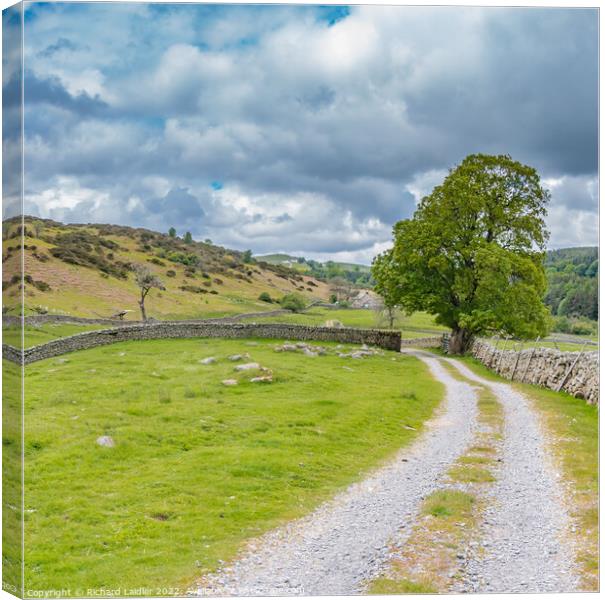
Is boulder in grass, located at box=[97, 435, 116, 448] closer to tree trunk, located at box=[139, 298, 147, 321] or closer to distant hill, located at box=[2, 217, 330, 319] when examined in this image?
distant hill, located at box=[2, 217, 330, 319]

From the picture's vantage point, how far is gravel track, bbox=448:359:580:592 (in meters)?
5.82

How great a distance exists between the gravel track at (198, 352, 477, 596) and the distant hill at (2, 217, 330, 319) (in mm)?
3786

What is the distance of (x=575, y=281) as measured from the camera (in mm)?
8211

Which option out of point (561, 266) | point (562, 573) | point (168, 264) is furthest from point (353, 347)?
point (562, 573)

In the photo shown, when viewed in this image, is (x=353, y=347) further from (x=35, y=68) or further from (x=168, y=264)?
(x=35, y=68)

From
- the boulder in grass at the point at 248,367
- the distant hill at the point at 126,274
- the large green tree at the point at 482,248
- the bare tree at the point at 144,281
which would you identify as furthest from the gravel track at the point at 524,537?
the bare tree at the point at 144,281

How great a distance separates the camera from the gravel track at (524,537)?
229 inches

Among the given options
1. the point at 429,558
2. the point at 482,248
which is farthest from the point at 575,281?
the point at 482,248

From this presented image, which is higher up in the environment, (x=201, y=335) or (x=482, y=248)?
(x=482, y=248)

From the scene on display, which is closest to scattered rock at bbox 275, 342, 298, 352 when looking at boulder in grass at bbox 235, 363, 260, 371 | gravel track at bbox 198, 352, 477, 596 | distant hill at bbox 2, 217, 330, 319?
distant hill at bbox 2, 217, 330, 319

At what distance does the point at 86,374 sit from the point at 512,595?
6763 millimetres

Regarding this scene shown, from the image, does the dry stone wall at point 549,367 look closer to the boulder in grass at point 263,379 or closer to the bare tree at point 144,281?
the boulder in grass at point 263,379

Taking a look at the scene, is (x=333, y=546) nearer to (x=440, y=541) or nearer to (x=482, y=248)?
(x=440, y=541)

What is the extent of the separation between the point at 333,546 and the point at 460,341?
49.9ft
